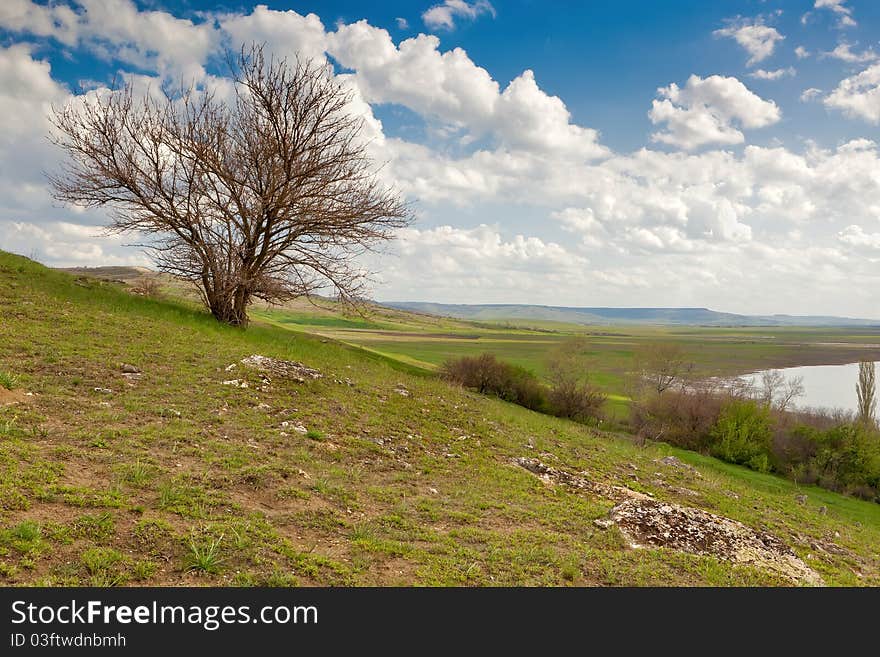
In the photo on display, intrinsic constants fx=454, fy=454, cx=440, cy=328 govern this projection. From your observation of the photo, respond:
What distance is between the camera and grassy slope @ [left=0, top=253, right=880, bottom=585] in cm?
550

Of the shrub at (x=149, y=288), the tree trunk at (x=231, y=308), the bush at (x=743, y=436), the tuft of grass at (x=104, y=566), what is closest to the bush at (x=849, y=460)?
the bush at (x=743, y=436)

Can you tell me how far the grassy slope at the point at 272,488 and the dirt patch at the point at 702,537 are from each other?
0.45 meters

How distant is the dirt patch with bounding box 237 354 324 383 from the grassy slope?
0.54 m

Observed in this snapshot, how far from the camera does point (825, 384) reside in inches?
3762

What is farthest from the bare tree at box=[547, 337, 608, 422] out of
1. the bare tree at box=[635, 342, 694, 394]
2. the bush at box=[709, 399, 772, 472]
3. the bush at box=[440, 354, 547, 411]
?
the bare tree at box=[635, 342, 694, 394]

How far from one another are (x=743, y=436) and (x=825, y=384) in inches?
3053

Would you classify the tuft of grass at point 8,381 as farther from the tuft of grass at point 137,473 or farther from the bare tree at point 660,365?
the bare tree at point 660,365

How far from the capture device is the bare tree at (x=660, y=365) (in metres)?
61.6

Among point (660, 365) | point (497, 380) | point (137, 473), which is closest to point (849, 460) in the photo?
point (660, 365)
